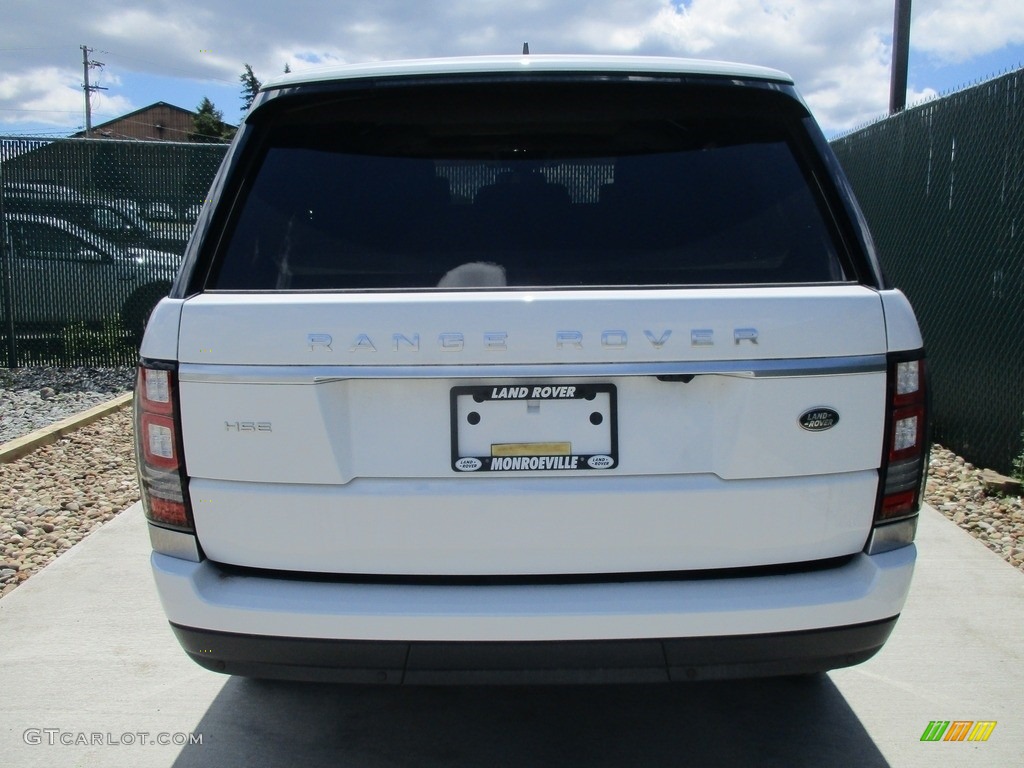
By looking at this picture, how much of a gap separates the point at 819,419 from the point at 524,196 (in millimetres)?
951

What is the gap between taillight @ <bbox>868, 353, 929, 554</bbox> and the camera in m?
2.16

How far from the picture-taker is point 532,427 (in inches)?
83.0

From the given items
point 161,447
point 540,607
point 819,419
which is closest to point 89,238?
point 161,447

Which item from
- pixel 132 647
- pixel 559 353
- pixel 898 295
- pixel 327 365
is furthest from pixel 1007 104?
pixel 132 647

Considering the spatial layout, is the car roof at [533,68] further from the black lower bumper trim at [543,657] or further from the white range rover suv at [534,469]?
the black lower bumper trim at [543,657]

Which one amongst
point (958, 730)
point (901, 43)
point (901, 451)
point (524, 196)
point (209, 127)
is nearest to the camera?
point (901, 451)

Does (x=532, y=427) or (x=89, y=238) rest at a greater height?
(x=89, y=238)

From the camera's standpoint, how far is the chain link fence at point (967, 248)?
18.1 feet

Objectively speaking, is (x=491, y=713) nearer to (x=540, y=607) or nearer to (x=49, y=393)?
(x=540, y=607)

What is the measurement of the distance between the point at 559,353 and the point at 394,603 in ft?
2.34

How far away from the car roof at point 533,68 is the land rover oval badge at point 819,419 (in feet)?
3.13

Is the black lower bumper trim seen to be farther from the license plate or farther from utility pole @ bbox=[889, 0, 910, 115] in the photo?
utility pole @ bbox=[889, 0, 910, 115]

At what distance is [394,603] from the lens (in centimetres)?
210

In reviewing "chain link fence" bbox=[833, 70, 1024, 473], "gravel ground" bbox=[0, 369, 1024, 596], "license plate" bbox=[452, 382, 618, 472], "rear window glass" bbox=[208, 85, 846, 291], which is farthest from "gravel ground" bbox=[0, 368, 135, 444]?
"chain link fence" bbox=[833, 70, 1024, 473]
